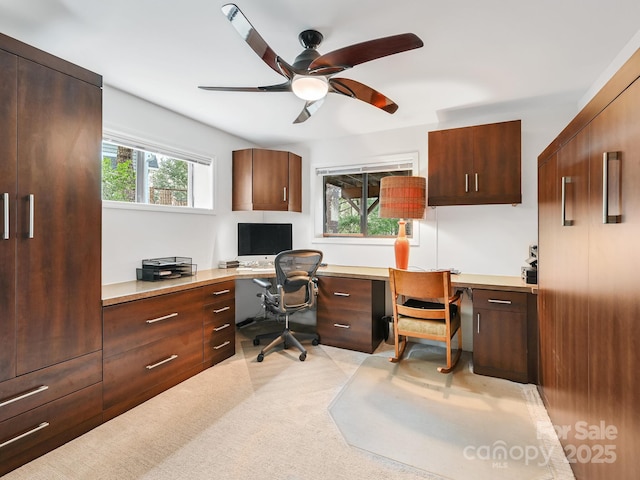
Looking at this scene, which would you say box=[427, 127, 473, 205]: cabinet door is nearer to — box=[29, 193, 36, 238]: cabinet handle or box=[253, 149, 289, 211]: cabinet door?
box=[253, 149, 289, 211]: cabinet door

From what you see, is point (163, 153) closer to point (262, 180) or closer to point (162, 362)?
point (262, 180)

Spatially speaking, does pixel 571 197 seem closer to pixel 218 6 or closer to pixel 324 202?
pixel 218 6

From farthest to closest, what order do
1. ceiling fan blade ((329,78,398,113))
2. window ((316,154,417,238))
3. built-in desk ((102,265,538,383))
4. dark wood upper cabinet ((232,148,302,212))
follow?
dark wood upper cabinet ((232,148,302,212)) < window ((316,154,417,238)) < built-in desk ((102,265,538,383)) < ceiling fan blade ((329,78,398,113))

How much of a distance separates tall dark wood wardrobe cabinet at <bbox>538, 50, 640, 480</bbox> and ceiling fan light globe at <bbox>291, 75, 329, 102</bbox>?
1.30 metres

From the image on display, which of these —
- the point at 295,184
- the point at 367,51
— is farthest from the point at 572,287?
the point at 295,184

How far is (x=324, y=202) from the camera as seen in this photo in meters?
4.09

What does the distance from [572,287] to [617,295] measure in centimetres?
52

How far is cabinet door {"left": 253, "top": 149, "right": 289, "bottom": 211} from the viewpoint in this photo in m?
3.79

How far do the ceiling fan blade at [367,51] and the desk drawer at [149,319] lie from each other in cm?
194

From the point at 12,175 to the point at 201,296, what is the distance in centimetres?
151

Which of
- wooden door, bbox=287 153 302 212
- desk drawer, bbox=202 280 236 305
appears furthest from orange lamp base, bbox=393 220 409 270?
desk drawer, bbox=202 280 236 305

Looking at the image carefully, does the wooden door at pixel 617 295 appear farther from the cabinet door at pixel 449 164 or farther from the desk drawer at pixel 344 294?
the desk drawer at pixel 344 294

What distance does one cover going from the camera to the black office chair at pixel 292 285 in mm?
2916


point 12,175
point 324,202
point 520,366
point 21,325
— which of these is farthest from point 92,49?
point 520,366
